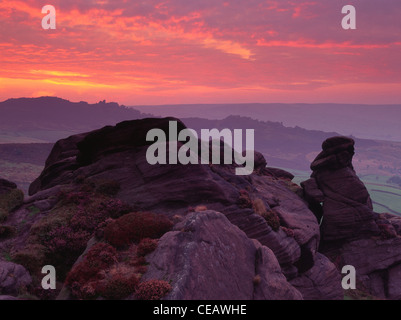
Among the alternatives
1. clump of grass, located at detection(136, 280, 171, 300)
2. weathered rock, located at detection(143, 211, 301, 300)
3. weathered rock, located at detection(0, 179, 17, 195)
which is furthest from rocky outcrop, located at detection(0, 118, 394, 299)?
weathered rock, located at detection(0, 179, 17, 195)

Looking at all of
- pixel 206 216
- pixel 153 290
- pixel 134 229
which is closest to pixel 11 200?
pixel 134 229

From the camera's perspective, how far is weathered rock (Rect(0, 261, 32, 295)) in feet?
57.1

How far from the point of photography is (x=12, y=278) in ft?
59.2

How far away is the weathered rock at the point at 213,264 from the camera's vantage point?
1443 centimetres

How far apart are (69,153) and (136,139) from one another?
1722cm

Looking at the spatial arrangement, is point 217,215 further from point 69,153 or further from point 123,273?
point 69,153

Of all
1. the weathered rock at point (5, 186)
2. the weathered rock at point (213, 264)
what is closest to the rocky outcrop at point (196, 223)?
the weathered rock at point (213, 264)

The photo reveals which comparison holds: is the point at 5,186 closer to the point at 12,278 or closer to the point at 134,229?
the point at 12,278

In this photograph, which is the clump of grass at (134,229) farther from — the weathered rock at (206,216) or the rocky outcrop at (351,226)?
the rocky outcrop at (351,226)

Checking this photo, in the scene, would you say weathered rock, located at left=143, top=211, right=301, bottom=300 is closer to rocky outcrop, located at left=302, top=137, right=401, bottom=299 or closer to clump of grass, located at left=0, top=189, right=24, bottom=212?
clump of grass, located at left=0, top=189, right=24, bottom=212

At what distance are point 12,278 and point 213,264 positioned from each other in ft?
42.0

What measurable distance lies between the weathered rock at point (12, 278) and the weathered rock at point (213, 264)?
8706mm

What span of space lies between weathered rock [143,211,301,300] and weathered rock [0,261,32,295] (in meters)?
8.71
